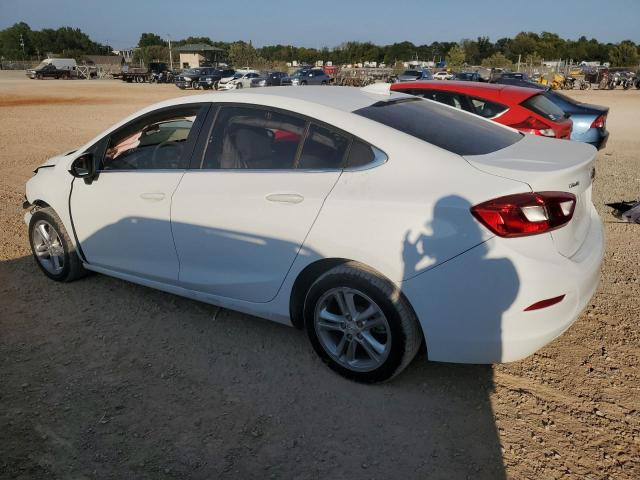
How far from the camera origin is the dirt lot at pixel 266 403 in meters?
2.57

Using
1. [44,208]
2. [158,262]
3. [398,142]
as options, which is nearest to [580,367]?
[398,142]

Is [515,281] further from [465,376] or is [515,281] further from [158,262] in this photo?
[158,262]

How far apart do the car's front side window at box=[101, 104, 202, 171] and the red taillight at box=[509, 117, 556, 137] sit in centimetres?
531

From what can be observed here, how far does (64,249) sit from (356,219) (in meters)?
2.81

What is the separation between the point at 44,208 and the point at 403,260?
10.8ft

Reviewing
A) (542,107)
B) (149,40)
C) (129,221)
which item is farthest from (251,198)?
(149,40)

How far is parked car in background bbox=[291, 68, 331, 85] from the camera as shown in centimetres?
3724

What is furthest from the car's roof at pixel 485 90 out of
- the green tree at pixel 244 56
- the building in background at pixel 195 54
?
the building in background at pixel 195 54

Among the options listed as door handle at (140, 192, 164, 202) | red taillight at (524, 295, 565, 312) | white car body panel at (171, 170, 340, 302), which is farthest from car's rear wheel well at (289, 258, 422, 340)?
door handle at (140, 192, 164, 202)

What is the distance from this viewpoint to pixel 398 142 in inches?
115

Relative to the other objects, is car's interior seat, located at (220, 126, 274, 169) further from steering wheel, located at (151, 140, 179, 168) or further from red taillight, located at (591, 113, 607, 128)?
red taillight, located at (591, 113, 607, 128)

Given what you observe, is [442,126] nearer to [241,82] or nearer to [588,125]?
[588,125]

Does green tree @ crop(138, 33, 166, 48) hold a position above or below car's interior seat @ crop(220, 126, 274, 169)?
above

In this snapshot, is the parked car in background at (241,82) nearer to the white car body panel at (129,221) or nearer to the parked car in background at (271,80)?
the parked car in background at (271,80)
